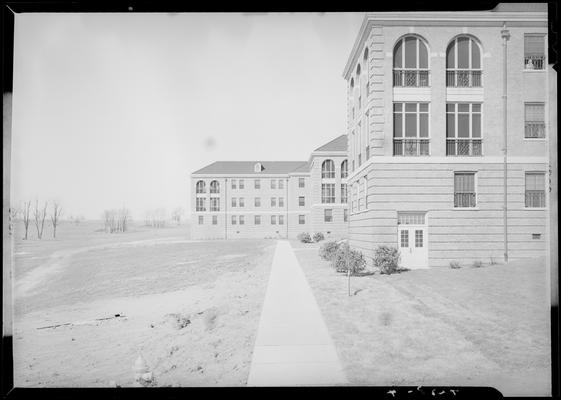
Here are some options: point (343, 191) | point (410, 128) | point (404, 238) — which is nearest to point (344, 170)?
point (343, 191)

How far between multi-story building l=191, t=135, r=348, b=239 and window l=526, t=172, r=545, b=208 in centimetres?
467

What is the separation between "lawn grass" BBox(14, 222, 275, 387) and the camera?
5523 mm

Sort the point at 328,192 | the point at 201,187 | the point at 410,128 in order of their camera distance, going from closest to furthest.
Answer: the point at 410,128 → the point at 201,187 → the point at 328,192

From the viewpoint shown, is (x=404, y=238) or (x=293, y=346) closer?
(x=293, y=346)

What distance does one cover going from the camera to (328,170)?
39.9ft

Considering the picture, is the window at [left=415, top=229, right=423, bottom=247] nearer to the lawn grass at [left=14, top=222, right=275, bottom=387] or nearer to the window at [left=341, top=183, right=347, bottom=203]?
the window at [left=341, top=183, right=347, bottom=203]

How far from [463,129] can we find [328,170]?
420 centimetres

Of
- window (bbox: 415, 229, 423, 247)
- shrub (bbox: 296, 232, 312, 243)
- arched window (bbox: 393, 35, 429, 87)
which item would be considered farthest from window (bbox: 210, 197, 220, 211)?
arched window (bbox: 393, 35, 429, 87)

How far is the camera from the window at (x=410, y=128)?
9.58 metres

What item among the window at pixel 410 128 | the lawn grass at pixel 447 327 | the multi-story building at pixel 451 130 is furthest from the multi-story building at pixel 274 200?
the lawn grass at pixel 447 327

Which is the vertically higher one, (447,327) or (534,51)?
(534,51)

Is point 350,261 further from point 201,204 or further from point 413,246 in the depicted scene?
point 201,204

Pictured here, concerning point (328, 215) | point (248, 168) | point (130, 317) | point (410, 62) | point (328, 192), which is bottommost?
point (130, 317)

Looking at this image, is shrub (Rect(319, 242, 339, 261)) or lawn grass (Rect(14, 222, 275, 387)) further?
shrub (Rect(319, 242, 339, 261))
